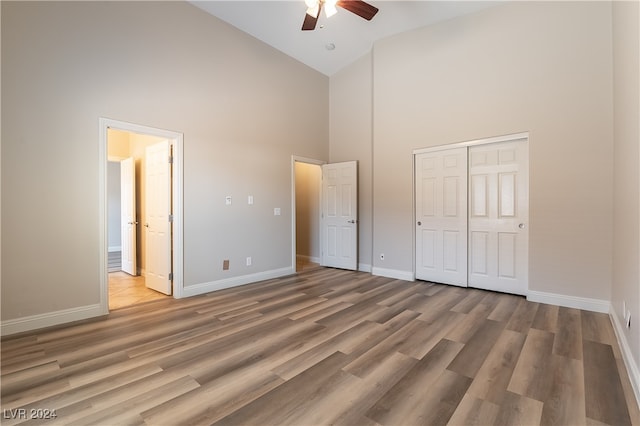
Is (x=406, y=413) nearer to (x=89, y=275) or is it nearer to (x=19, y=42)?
(x=89, y=275)

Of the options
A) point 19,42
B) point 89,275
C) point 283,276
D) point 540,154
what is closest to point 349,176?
point 283,276

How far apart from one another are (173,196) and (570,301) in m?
5.09

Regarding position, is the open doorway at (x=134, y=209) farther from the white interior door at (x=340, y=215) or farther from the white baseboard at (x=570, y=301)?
the white baseboard at (x=570, y=301)

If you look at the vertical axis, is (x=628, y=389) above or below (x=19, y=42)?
below

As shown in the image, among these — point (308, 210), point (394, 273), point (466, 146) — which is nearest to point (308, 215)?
point (308, 210)

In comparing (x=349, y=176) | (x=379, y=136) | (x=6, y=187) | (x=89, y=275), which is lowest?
(x=89, y=275)

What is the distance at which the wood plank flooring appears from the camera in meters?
1.66

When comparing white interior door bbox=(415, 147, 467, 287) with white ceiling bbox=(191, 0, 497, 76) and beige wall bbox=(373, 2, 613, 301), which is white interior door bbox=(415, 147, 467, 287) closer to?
beige wall bbox=(373, 2, 613, 301)

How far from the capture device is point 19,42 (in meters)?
2.71

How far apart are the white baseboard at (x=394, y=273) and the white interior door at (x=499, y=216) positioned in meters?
0.89

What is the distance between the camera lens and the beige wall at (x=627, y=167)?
2.03m

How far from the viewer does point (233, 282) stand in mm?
4398

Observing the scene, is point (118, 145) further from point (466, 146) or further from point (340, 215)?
point (466, 146)

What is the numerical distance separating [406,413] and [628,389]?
151 centimetres
